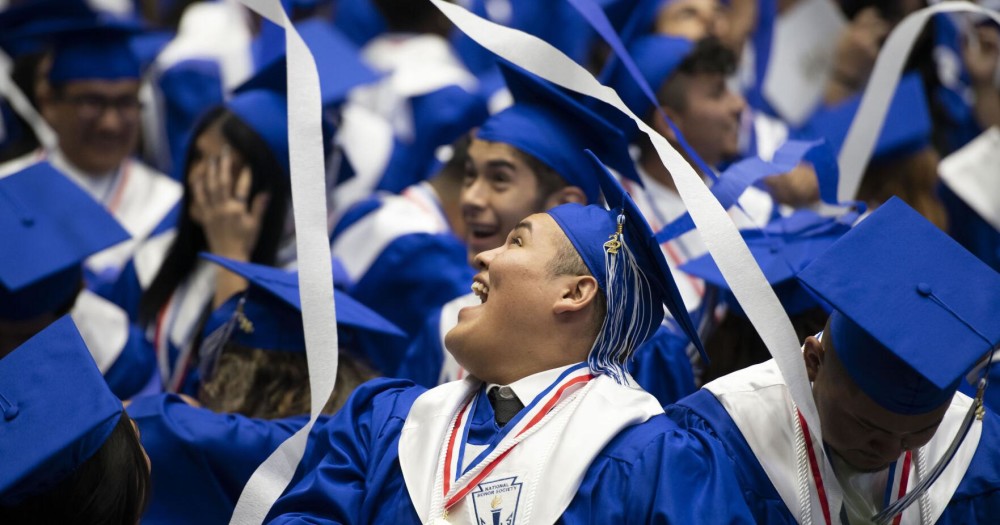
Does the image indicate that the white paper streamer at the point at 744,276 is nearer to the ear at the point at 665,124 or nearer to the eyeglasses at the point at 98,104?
the ear at the point at 665,124

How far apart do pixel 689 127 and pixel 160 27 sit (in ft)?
13.9

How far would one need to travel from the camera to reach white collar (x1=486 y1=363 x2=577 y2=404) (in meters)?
3.04

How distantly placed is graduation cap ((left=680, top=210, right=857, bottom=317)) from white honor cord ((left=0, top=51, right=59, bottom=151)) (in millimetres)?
3900

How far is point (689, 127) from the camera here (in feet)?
17.8

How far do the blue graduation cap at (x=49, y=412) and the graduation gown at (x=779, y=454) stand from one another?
1298 mm

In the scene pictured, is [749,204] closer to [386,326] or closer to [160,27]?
[386,326]

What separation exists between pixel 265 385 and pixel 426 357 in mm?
620

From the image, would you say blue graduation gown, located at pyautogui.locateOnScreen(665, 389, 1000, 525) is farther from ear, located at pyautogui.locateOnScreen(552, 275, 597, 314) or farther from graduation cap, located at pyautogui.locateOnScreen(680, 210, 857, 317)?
graduation cap, located at pyautogui.locateOnScreen(680, 210, 857, 317)

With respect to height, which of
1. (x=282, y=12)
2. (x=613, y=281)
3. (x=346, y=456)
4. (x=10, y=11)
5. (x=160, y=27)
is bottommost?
(x=160, y=27)

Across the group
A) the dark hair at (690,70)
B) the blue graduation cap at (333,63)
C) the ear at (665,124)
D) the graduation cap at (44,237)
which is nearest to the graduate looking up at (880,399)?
the graduation cap at (44,237)

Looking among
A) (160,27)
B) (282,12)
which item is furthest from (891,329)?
(160,27)

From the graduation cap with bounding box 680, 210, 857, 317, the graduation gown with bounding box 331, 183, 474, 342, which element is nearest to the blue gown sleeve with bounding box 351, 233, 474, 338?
the graduation gown with bounding box 331, 183, 474, 342

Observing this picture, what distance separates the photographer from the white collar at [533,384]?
304cm

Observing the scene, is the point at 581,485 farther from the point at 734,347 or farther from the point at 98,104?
the point at 98,104
